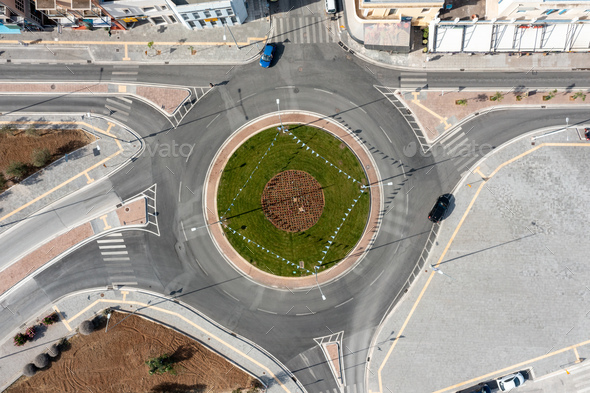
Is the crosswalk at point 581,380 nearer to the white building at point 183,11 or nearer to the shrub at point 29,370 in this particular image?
the white building at point 183,11

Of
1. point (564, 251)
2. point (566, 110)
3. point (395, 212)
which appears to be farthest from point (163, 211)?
point (566, 110)

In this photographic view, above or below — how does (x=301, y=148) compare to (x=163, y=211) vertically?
above

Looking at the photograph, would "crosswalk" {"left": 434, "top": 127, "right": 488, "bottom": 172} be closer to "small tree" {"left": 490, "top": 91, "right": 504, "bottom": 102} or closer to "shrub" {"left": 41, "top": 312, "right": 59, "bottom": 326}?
"small tree" {"left": 490, "top": 91, "right": 504, "bottom": 102}

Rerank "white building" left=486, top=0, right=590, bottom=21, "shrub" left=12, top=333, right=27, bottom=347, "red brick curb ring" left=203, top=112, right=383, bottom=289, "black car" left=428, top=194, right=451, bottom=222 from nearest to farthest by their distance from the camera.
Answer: "white building" left=486, top=0, right=590, bottom=21, "shrub" left=12, top=333, right=27, bottom=347, "black car" left=428, top=194, right=451, bottom=222, "red brick curb ring" left=203, top=112, right=383, bottom=289

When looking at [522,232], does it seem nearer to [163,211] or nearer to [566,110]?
[566,110]

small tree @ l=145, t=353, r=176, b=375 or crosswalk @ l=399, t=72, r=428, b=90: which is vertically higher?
crosswalk @ l=399, t=72, r=428, b=90

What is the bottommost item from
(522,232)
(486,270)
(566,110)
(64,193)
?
(486,270)

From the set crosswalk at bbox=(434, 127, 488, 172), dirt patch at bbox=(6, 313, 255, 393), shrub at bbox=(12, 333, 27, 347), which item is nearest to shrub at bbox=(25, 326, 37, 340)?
shrub at bbox=(12, 333, 27, 347)
